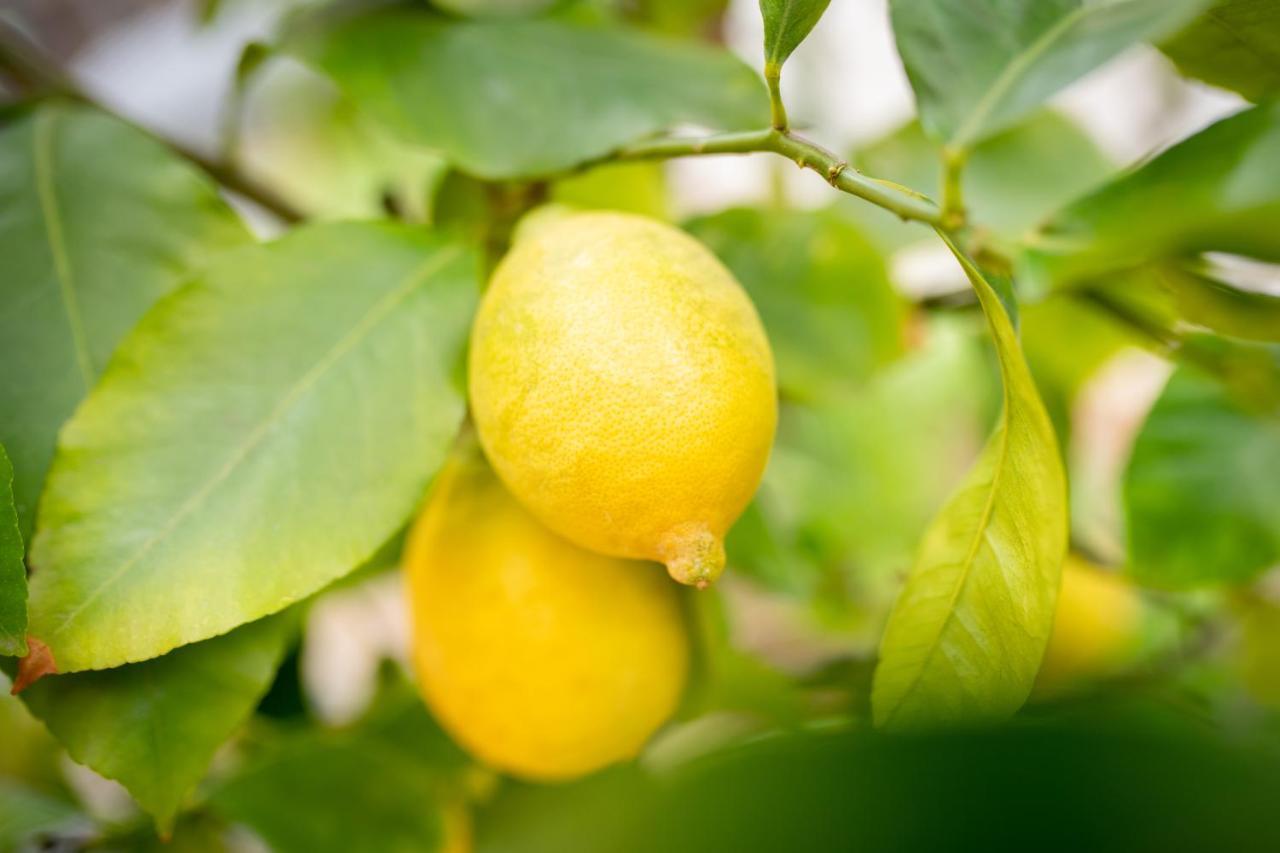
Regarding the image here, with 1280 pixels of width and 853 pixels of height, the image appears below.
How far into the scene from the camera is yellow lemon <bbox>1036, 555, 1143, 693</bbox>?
0.56 m

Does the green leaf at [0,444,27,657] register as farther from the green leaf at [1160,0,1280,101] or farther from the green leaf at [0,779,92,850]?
the green leaf at [1160,0,1280,101]

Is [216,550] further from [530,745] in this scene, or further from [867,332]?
[867,332]

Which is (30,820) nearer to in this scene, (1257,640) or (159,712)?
(159,712)

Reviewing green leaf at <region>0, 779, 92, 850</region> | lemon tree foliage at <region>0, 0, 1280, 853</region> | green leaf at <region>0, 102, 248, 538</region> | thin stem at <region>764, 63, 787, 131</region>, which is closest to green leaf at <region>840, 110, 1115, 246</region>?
lemon tree foliage at <region>0, 0, 1280, 853</region>

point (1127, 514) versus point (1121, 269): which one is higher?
point (1121, 269)

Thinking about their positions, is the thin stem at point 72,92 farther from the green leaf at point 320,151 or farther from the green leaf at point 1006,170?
the green leaf at point 1006,170

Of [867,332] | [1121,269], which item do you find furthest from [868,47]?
[1121,269]

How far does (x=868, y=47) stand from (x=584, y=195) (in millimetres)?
1025

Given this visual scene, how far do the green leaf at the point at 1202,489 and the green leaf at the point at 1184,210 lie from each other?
0.17 meters

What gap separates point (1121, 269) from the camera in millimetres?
363

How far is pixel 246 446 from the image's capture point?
317 millimetres

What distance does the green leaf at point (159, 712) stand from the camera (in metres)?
0.30

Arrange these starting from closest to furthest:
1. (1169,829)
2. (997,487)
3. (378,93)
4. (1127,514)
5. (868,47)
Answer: (1169,829), (997,487), (378,93), (1127,514), (868,47)

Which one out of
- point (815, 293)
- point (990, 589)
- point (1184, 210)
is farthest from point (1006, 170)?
point (990, 589)
